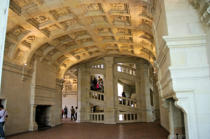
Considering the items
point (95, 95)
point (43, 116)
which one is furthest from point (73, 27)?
point (95, 95)

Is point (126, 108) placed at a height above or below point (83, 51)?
below

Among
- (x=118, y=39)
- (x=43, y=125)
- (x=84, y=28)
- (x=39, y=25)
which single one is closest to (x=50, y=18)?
(x=39, y=25)

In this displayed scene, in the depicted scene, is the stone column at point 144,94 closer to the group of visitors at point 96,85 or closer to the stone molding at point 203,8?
the group of visitors at point 96,85

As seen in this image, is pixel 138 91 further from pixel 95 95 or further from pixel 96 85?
pixel 96 85

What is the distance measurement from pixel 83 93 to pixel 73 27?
8.80m

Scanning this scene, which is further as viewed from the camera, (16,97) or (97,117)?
(97,117)

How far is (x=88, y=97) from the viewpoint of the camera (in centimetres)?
1800

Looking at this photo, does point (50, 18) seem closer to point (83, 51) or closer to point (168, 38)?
point (83, 51)

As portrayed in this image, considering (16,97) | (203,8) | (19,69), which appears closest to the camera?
(203,8)

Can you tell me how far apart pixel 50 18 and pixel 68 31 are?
154 centimetres

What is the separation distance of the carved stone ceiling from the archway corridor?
5cm

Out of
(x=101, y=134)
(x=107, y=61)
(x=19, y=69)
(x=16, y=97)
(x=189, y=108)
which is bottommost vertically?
(x=101, y=134)

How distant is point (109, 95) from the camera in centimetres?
1694

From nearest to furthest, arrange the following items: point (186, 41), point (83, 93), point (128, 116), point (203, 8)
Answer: point (203, 8) < point (186, 41) < point (128, 116) < point (83, 93)
